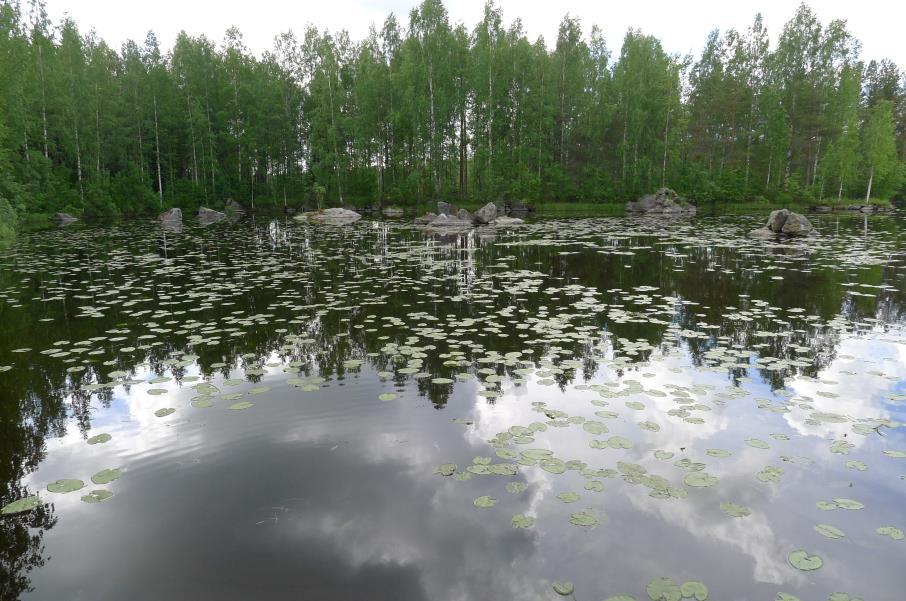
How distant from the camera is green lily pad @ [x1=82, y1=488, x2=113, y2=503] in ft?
12.5

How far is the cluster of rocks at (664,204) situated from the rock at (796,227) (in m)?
19.9

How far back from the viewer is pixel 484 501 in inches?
146

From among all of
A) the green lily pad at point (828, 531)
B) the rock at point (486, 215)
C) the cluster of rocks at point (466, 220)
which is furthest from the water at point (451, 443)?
the rock at point (486, 215)

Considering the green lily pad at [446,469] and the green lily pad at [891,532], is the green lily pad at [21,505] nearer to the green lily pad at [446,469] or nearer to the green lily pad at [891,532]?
the green lily pad at [446,469]

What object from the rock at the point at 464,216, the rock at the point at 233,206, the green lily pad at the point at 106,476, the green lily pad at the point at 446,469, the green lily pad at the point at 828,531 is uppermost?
the rock at the point at 233,206

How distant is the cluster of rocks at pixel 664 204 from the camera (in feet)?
140

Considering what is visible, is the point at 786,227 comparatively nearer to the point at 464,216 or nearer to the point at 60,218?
the point at 464,216

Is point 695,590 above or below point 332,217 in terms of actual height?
below

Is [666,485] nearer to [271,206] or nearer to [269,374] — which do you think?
[269,374]

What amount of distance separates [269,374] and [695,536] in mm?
4971

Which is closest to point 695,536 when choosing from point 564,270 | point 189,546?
point 189,546

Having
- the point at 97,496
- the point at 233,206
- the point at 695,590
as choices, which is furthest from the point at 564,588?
the point at 233,206

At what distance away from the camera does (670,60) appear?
50.3m

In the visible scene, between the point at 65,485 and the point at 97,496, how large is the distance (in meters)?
0.36
